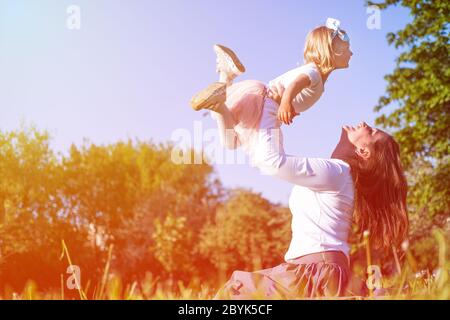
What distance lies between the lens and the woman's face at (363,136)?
2.83m

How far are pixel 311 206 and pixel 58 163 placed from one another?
6556mm

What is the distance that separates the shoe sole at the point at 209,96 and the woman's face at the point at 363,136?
77cm

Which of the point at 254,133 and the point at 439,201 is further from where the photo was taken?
the point at 439,201

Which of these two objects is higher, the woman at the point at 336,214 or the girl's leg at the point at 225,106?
the girl's leg at the point at 225,106

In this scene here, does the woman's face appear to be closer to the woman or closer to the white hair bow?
the woman

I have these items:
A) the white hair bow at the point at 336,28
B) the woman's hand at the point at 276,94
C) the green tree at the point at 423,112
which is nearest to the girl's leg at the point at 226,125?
the woman's hand at the point at 276,94

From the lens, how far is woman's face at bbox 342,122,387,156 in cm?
283

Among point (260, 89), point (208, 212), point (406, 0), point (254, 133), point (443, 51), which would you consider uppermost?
point (406, 0)

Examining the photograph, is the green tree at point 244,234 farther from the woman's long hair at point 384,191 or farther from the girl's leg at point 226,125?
the girl's leg at point 226,125

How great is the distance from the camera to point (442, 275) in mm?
1822

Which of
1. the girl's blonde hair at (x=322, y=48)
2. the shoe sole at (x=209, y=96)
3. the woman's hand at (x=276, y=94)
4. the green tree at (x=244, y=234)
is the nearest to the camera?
the shoe sole at (x=209, y=96)

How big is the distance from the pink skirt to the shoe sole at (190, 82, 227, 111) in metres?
0.20
